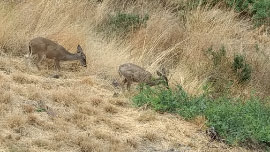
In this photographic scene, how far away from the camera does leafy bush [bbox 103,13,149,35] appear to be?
13.2 metres

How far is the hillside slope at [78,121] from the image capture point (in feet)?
22.6

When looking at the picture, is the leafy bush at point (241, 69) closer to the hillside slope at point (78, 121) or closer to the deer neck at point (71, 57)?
the hillside slope at point (78, 121)

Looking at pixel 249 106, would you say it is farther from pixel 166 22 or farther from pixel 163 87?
pixel 166 22

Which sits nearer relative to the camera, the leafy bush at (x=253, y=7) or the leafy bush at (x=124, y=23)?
the leafy bush at (x=124, y=23)


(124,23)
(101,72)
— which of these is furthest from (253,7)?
(101,72)

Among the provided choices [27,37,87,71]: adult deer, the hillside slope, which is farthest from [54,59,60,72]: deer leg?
the hillside slope

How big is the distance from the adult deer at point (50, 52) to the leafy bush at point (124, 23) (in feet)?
8.94

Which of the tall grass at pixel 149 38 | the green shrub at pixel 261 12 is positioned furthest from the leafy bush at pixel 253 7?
the tall grass at pixel 149 38

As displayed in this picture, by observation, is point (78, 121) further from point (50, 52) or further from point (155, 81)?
point (50, 52)

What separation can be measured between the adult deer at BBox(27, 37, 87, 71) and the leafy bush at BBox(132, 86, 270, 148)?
183cm

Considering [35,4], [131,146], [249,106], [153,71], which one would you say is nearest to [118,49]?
[153,71]

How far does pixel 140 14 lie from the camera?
570 inches

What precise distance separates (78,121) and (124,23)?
6.20 meters

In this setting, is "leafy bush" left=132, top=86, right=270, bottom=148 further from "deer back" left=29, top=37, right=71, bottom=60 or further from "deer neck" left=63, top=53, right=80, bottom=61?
"deer back" left=29, top=37, right=71, bottom=60
